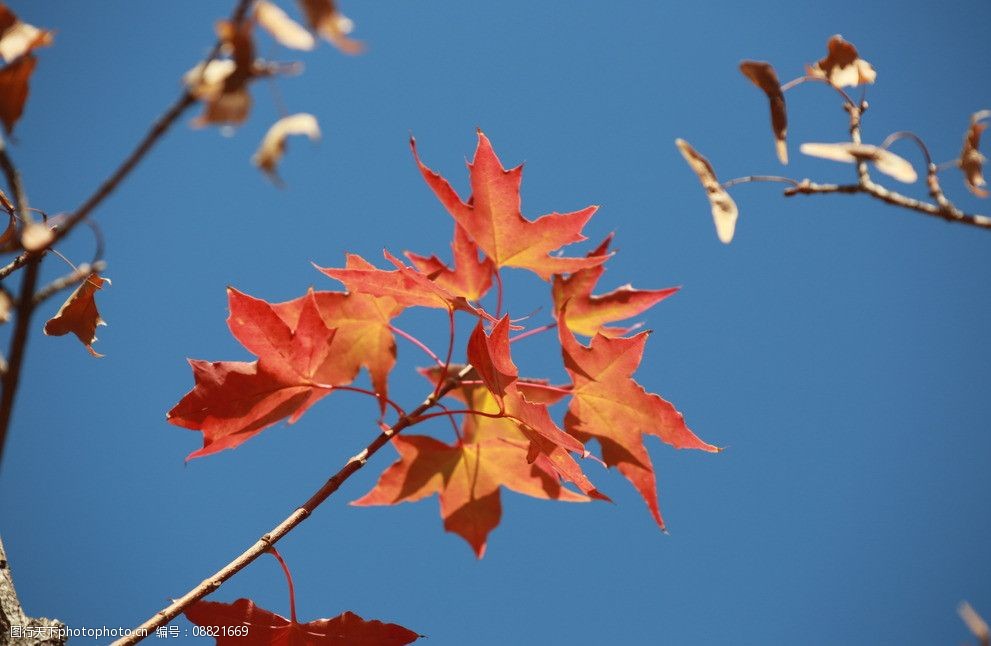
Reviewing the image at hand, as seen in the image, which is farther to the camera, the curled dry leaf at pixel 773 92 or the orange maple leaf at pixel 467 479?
the orange maple leaf at pixel 467 479

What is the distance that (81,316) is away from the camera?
2.50 feet

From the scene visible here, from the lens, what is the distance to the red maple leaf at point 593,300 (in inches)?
34.9

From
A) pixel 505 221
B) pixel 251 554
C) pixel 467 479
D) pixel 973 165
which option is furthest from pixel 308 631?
pixel 973 165

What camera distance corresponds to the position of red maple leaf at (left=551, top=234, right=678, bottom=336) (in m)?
0.89

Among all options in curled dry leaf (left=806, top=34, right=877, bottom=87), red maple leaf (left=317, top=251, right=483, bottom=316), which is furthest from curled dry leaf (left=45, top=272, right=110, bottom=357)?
curled dry leaf (left=806, top=34, right=877, bottom=87)

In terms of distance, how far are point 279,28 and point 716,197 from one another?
38 cm

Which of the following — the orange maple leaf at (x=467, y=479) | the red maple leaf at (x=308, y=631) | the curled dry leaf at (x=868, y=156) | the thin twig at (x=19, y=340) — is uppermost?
the curled dry leaf at (x=868, y=156)

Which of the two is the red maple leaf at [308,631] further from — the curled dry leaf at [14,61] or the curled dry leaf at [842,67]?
the curled dry leaf at [842,67]

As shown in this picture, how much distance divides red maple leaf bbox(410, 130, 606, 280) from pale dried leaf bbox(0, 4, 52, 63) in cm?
34

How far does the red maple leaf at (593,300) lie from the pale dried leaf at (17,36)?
1.78 ft

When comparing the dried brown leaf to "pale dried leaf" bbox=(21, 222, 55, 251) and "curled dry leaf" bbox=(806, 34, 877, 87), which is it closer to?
"pale dried leaf" bbox=(21, 222, 55, 251)

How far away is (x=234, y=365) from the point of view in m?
0.73

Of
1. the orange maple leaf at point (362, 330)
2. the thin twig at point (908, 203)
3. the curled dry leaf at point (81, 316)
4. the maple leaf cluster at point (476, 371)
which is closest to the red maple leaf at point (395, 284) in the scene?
the maple leaf cluster at point (476, 371)

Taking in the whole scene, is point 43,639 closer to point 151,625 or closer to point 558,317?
point 151,625
